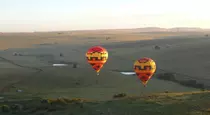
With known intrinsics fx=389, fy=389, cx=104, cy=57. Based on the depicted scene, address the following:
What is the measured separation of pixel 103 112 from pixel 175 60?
40504 millimetres

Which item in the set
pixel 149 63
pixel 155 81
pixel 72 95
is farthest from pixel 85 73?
pixel 149 63

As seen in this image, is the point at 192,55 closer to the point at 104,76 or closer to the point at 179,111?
the point at 104,76

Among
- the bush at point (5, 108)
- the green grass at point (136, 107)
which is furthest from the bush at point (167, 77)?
the bush at point (5, 108)

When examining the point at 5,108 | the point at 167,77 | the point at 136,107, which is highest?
the point at 136,107

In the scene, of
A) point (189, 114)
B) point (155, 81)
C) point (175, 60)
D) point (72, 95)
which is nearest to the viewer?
point (189, 114)

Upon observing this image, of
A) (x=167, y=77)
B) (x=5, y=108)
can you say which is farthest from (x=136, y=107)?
(x=167, y=77)

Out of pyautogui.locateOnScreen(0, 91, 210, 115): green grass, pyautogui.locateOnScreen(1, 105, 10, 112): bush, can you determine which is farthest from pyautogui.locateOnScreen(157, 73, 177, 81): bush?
pyautogui.locateOnScreen(1, 105, 10, 112): bush

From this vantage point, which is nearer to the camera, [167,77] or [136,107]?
[136,107]

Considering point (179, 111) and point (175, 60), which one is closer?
point (179, 111)

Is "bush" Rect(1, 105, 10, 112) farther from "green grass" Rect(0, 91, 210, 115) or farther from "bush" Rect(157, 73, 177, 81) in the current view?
"bush" Rect(157, 73, 177, 81)

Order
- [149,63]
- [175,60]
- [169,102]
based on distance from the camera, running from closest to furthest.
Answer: [169,102]
[149,63]
[175,60]

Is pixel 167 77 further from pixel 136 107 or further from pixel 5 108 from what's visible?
pixel 5 108

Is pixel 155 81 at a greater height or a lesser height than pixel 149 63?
lesser

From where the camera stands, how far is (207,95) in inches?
1013
